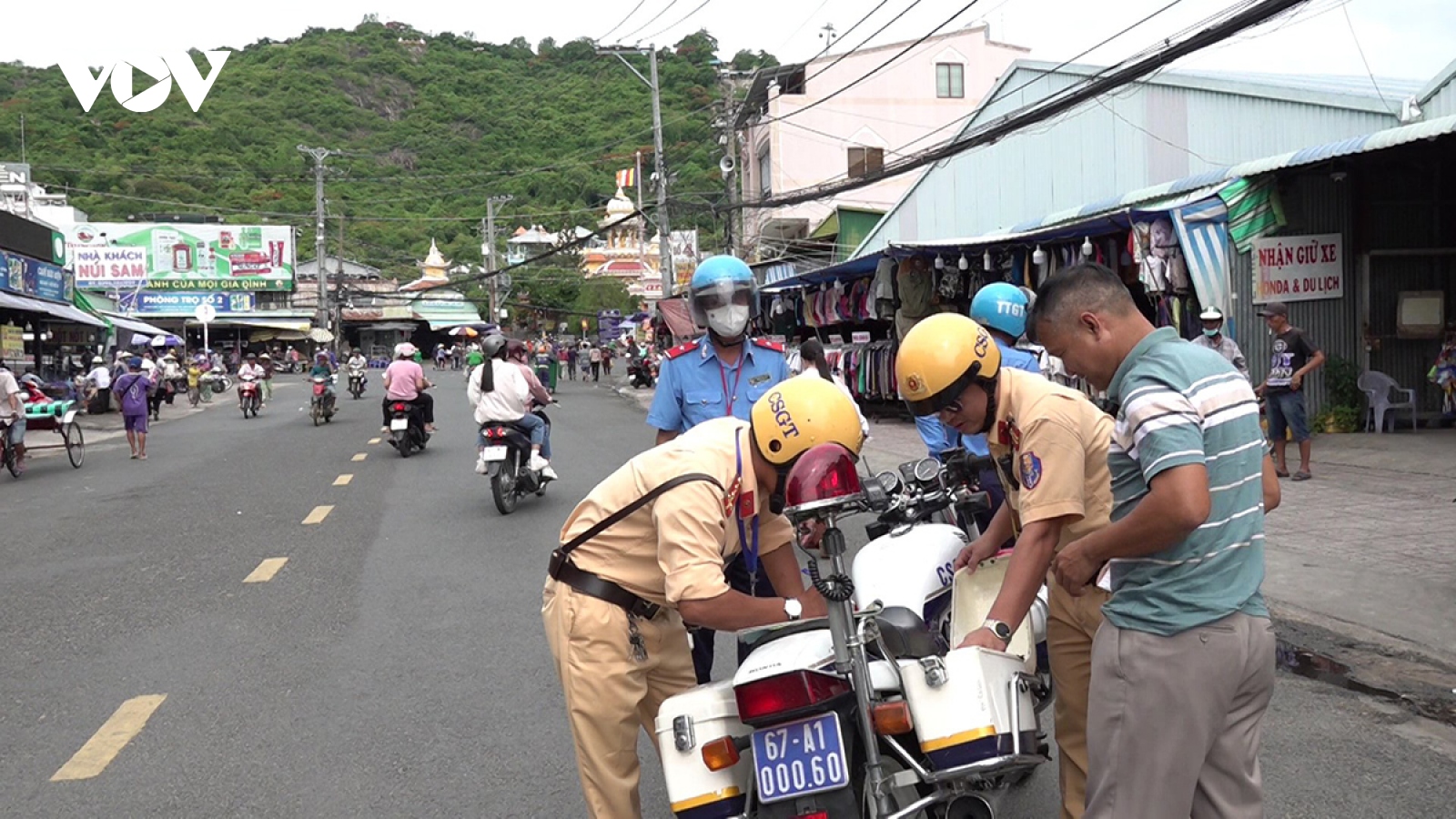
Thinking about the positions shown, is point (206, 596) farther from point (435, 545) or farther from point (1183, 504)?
point (1183, 504)

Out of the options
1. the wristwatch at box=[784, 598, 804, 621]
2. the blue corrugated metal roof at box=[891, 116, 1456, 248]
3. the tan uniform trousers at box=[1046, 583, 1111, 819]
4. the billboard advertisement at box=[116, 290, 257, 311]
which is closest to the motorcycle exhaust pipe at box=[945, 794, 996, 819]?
the wristwatch at box=[784, 598, 804, 621]

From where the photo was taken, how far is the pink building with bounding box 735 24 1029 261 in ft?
142

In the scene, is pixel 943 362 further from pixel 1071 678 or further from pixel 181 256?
pixel 181 256

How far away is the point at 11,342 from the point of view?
2645 cm

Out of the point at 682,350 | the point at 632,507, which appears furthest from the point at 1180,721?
the point at 682,350

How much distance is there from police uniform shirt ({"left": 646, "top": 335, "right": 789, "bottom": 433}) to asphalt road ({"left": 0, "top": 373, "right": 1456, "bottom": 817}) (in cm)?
140

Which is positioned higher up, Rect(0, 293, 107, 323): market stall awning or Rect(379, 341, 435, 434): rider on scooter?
Rect(0, 293, 107, 323): market stall awning

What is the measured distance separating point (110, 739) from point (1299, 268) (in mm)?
12397

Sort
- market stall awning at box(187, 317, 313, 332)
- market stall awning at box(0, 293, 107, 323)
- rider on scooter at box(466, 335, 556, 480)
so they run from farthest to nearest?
market stall awning at box(187, 317, 313, 332), market stall awning at box(0, 293, 107, 323), rider on scooter at box(466, 335, 556, 480)

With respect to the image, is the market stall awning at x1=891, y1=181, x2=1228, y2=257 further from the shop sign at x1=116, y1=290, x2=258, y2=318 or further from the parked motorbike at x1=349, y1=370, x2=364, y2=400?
the shop sign at x1=116, y1=290, x2=258, y2=318

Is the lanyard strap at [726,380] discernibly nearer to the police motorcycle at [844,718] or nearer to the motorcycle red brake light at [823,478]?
the police motorcycle at [844,718]

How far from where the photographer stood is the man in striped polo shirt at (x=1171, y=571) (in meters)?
2.60

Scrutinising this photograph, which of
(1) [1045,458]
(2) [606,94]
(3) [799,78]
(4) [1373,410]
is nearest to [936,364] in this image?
(1) [1045,458]

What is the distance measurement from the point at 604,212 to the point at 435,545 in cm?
8232
